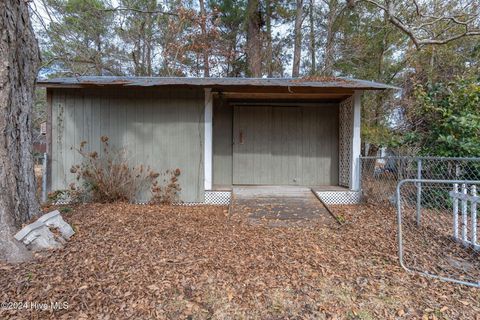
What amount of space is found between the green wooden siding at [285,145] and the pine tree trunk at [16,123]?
13.1 feet

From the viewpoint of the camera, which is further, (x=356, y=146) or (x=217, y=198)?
(x=356, y=146)

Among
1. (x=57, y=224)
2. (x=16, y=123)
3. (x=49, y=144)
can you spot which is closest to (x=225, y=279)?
(x=57, y=224)

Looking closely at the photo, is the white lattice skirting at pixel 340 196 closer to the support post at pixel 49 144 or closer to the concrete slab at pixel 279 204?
the concrete slab at pixel 279 204

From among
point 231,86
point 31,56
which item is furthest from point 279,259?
point 31,56

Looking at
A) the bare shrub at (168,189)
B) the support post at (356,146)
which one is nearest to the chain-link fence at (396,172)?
the support post at (356,146)

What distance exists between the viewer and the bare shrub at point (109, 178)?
4.79 m

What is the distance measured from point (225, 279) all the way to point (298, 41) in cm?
1072

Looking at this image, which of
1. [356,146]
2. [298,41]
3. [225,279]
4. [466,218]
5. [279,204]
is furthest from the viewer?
[298,41]

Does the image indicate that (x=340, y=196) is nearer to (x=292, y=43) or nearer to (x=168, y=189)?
(x=168, y=189)

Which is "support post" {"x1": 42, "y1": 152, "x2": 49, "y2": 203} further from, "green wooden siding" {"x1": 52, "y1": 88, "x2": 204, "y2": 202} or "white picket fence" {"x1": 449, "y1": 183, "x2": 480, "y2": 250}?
"white picket fence" {"x1": 449, "y1": 183, "x2": 480, "y2": 250}

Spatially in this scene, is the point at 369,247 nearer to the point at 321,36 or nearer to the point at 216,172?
the point at 216,172

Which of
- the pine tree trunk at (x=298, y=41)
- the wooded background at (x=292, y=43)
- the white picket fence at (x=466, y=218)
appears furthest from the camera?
the pine tree trunk at (x=298, y=41)

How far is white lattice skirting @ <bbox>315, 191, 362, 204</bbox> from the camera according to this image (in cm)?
543

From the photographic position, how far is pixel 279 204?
4770 millimetres
